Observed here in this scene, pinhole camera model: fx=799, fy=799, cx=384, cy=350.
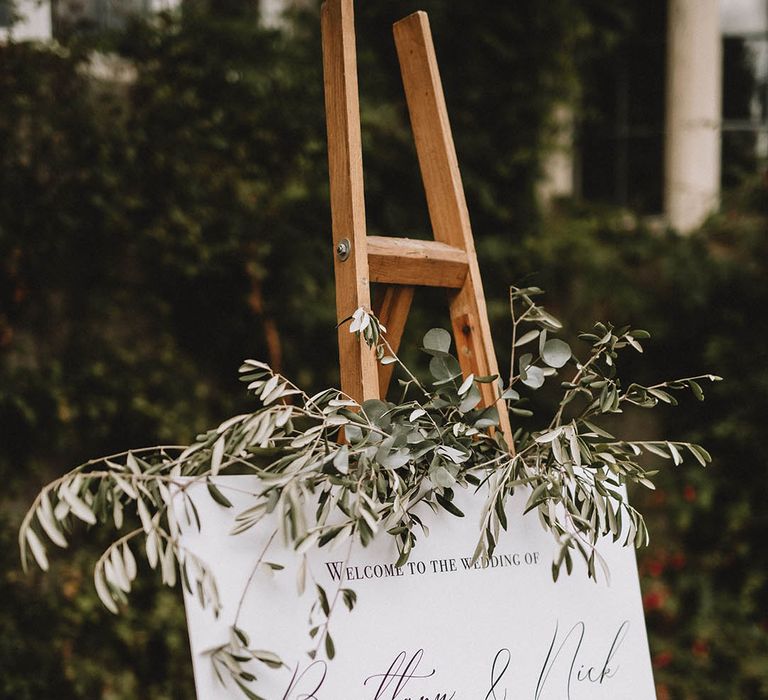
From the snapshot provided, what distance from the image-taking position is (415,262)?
1.31 metres

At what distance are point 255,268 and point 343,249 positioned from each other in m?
1.58

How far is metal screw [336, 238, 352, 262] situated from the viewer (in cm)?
122

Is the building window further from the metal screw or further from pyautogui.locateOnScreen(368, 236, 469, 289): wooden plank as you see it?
the metal screw

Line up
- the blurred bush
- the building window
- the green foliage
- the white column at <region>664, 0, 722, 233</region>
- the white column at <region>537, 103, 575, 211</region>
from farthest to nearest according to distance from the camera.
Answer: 1. the building window
2. the white column at <region>664, 0, 722, 233</region>
3. the white column at <region>537, 103, 575, 211</region>
4. the blurred bush
5. the green foliage

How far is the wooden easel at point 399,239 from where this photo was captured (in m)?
1.21

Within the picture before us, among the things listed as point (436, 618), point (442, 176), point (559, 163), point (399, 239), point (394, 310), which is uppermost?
point (559, 163)

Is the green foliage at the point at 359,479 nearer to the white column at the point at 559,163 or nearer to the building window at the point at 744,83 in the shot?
the white column at the point at 559,163

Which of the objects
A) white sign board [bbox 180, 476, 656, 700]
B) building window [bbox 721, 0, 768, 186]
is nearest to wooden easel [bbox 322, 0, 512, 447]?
white sign board [bbox 180, 476, 656, 700]

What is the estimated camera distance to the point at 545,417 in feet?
10.6

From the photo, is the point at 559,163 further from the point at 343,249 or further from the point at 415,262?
the point at 343,249

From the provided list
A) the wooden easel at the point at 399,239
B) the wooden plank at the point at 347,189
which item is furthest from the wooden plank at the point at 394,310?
the wooden plank at the point at 347,189

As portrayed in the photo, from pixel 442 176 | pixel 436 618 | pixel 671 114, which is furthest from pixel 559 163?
pixel 436 618

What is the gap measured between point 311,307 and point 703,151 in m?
1.97

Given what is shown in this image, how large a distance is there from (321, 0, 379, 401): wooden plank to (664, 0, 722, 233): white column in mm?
2595
